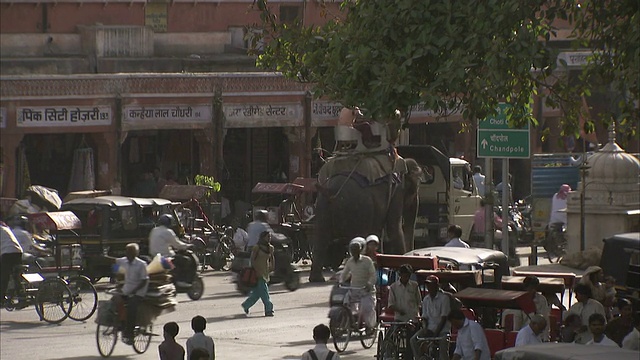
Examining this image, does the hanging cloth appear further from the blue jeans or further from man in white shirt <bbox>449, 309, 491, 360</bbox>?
man in white shirt <bbox>449, 309, 491, 360</bbox>

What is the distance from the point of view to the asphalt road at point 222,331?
61.9 ft

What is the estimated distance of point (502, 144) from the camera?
2177 cm

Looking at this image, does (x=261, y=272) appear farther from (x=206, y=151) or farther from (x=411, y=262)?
(x=206, y=151)

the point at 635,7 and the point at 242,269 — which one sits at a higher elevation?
the point at 635,7

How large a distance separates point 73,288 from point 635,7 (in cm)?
A: 1034

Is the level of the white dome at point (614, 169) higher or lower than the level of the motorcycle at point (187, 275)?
higher

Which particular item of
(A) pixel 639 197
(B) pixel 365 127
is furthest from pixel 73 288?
(A) pixel 639 197

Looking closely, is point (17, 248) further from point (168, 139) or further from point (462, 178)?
point (168, 139)

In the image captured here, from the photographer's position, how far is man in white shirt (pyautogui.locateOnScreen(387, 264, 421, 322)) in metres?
17.5

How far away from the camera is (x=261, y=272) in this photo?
872 inches

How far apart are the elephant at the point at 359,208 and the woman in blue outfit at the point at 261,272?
3466 millimetres

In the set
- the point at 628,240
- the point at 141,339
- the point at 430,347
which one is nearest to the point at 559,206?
the point at 628,240

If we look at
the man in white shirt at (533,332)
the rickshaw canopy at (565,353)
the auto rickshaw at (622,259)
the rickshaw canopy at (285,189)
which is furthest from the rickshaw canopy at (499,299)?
the rickshaw canopy at (285,189)

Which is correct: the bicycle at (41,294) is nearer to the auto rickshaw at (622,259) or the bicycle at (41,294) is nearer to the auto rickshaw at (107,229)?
→ the auto rickshaw at (107,229)
